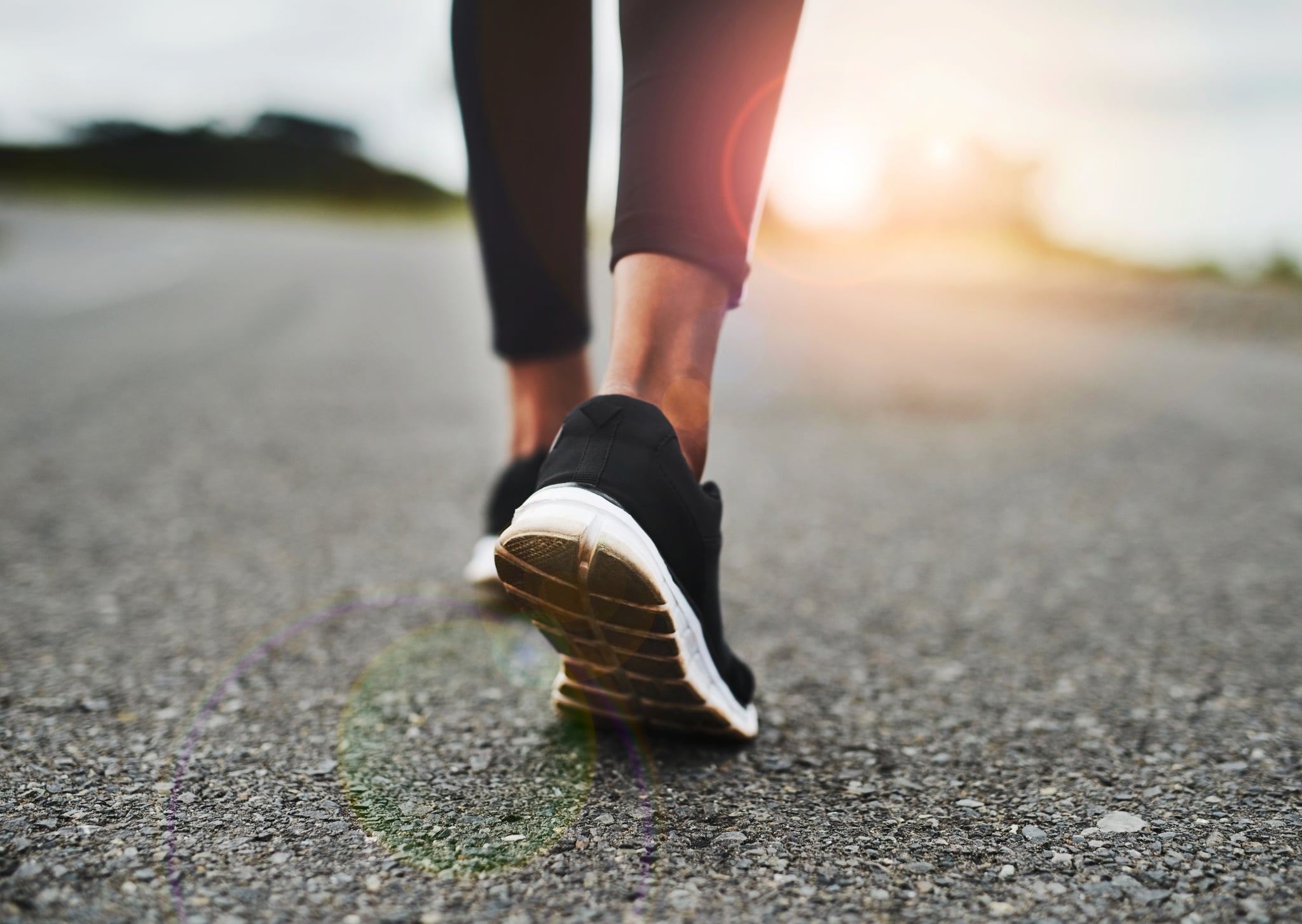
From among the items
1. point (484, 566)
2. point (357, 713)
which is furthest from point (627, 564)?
point (484, 566)

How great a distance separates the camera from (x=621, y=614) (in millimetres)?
926

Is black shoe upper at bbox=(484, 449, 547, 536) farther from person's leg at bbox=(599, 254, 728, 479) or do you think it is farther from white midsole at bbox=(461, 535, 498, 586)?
person's leg at bbox=(599, 254, 728, 479)

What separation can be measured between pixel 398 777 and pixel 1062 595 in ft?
4.11

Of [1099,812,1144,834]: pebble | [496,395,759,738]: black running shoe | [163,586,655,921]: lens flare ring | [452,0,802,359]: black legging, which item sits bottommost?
[163,586,655,921]: lens flare ring

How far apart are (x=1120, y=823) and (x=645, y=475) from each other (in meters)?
0.60

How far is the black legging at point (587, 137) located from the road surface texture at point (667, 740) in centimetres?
56

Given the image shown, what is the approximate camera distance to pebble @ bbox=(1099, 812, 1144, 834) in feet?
3.11

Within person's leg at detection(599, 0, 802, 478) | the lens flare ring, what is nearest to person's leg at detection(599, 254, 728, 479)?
person's leg at detection(599, 0, 802, 478)

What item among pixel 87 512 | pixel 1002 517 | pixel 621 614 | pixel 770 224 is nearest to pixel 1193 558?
pixel 1002 517

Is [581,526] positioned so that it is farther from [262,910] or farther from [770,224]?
[770,224]

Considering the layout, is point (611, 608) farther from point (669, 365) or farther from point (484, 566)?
point (484, 566)

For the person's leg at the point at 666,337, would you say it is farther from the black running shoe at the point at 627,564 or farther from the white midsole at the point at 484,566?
the white midsole at the point at 484,566

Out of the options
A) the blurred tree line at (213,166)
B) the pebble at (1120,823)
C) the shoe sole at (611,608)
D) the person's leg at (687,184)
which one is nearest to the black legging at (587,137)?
the person's leg at (687,184)

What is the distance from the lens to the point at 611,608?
3.02 ft
